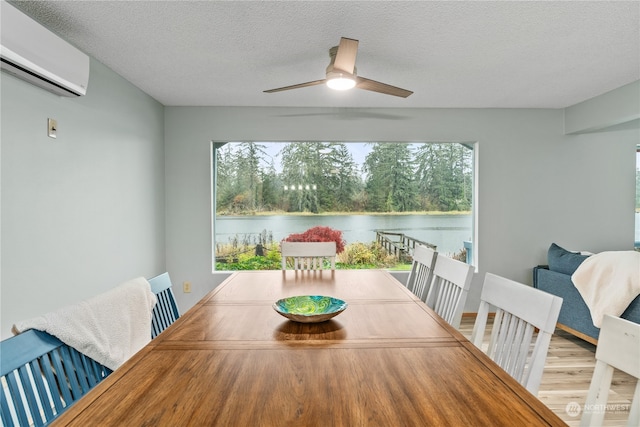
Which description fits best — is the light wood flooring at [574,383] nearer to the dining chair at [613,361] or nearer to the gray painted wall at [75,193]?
the dining chair at [613,361]

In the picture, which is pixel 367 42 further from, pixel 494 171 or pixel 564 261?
pixel 564 261

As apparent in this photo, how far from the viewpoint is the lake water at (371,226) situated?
13.8 ft

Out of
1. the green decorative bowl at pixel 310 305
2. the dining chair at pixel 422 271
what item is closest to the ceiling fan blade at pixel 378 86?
the dining chair at pixel 422 271

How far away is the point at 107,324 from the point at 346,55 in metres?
1.74

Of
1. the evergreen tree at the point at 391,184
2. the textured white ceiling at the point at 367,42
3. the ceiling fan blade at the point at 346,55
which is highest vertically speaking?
the textured white ceiling at the point at 367,42

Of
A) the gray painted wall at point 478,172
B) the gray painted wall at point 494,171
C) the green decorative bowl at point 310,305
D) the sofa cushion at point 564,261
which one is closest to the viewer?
the green decorative bowl at point 310,305

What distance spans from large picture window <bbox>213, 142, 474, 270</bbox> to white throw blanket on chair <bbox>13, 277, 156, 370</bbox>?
2699mm

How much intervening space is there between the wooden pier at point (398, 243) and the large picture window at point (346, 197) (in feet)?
0.09

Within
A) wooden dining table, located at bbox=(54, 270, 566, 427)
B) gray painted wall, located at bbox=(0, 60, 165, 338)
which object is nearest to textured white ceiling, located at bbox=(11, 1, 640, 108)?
gray painted wall, located at bbox=(0, 60, 165, 338)

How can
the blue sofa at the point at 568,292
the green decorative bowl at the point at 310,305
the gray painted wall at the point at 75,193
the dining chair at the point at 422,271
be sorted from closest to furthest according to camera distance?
the green decorative bowl at the point at 310,305, the gray painted wall at the point at 75,193, the dining chair at the point at 422,271, the blue sofa at the point at 568,292

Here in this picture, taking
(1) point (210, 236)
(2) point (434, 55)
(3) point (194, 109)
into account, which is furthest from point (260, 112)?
(2) point (434, 55)

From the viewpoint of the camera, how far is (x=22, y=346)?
2.97ft

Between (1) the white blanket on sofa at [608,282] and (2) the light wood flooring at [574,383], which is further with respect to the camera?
(1) the white blanket on sofa at [608,282]

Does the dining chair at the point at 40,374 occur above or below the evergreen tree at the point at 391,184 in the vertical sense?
below
